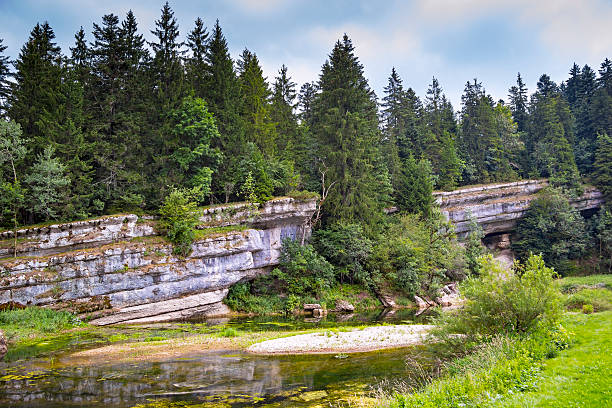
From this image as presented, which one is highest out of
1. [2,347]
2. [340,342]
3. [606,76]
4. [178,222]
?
[606,76]

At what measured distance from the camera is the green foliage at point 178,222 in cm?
3325

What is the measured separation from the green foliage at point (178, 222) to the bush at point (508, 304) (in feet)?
81.5

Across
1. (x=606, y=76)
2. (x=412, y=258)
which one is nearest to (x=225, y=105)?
(x=412, y=258)

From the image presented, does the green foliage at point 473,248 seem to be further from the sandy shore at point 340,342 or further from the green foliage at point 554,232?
the sandy shore at point 340,342

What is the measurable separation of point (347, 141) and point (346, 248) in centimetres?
1326

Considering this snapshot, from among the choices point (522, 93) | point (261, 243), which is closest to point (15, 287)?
point (261, 243)

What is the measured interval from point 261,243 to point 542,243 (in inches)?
1761

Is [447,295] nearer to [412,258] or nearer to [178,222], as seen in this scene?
[412,258]

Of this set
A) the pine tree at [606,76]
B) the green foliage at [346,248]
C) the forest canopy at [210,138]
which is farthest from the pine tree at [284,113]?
the pine tree at [606,76]

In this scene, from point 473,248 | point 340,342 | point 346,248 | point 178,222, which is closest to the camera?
point 340,342

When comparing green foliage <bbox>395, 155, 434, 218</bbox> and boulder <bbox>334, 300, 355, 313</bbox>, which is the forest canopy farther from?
boulder <bbox>334, 300, 355, 313</bbox>

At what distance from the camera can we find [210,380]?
14.9m

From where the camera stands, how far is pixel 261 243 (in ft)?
127

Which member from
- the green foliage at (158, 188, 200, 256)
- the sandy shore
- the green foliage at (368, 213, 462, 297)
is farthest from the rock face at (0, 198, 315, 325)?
the sandy shore
